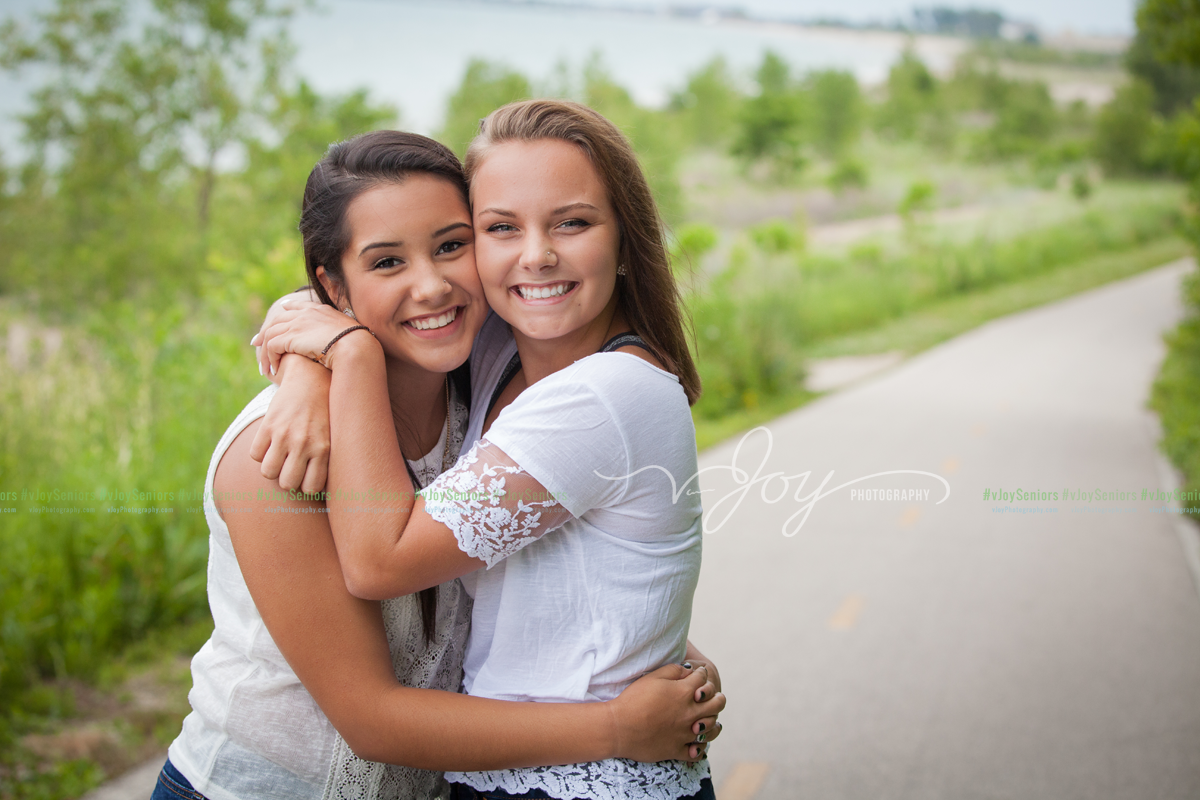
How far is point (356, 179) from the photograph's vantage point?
1748 mm

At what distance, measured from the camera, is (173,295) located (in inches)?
464

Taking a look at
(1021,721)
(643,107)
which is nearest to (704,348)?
(1021,721)

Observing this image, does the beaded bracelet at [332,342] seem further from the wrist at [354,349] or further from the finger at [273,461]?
the finger at [273,461]

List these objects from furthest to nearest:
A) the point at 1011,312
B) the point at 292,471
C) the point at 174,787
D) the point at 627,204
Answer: the point at 1011,312
the point at 627,204
the point at 174,787
the point at 292,471

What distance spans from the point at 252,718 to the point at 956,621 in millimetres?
4511

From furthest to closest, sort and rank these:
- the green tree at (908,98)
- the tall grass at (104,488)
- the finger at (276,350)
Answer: the green tree at (908,98)
the tall grass at (104,488)
the finger at (276,350)

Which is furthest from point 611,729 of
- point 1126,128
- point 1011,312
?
point 1126,128

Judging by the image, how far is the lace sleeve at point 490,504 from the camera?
4.98 ft

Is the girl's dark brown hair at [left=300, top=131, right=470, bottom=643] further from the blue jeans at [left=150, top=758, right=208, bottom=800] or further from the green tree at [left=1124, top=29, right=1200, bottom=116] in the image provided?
the green tree at [left=1124, top=29, right=1200, bottom=116]

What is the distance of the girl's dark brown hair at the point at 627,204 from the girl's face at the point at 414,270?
14 cm

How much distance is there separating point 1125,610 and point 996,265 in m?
16.5

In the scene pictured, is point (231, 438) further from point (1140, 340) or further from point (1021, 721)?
point (1140, 340)

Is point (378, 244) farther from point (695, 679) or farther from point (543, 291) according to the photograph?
point (695, 679)

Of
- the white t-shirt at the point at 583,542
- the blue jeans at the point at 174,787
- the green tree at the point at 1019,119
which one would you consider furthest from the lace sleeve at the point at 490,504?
the green tree at the point at 1019,119
